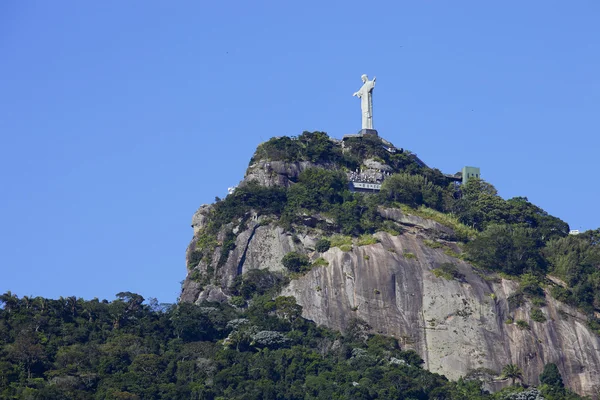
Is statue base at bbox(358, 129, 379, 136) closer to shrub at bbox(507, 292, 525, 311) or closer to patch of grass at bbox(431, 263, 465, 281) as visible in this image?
patch of grass at bbox(431, 263, 465, 281)

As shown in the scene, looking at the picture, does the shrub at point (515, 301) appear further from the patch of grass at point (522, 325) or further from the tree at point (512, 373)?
the tree at point (512, 373)

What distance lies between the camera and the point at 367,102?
12644 cm

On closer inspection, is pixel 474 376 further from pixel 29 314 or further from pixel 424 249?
pixel 29 314

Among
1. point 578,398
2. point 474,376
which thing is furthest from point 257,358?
point 578,398

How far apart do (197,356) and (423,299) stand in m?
16.0

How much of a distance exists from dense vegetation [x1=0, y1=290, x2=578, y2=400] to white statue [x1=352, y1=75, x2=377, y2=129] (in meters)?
21.6

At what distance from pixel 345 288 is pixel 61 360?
20298mm

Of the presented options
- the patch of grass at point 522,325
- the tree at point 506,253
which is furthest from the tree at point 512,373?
the tree at point 506,253

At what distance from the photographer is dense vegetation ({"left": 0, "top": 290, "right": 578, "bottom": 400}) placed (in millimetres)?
95938

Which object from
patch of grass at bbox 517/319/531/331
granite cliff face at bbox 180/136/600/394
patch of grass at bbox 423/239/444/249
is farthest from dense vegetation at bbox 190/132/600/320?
patch of grass at bbox 517/319/531/331

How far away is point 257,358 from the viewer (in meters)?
100

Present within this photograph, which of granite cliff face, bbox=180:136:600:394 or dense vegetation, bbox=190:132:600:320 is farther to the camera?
dense vegetation, bbox=190:132:600:320

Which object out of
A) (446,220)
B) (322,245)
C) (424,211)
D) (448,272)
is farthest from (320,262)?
(446,220)

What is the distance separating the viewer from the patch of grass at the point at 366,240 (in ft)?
360
